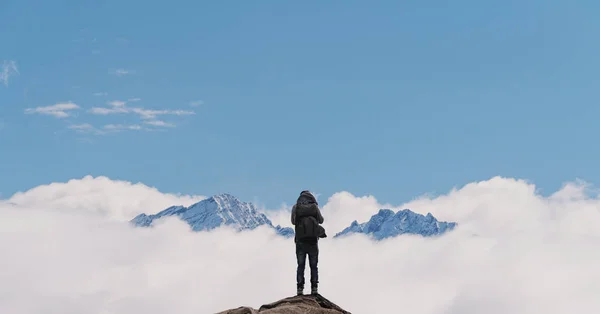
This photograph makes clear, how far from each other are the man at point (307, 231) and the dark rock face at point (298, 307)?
86 centimetres

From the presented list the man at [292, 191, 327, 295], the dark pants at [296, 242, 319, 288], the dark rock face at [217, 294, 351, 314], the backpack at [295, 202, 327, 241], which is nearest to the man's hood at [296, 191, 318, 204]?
the man at [292, 191, 327, 295]

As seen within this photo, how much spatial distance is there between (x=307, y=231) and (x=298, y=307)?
3.21 m

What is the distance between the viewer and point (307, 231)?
101ft

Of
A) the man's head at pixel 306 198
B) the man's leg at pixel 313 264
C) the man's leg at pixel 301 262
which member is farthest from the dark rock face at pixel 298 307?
the man's head at pixel 306 198

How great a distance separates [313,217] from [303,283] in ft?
8.66

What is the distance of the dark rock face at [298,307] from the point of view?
27375 mm

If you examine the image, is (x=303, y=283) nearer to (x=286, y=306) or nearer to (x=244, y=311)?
(x=286, y=306)

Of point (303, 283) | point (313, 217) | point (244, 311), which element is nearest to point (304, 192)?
point (313, 217)

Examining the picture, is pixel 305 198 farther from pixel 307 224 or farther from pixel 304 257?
pixel 304 257

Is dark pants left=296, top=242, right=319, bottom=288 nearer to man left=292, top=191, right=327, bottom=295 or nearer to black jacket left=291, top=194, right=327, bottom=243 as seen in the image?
man left=292, top=191, right=327, bottom=295

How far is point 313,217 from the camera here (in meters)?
31.0

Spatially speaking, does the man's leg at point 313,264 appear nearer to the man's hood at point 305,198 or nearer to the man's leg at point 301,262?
the man's leg at point 301,262

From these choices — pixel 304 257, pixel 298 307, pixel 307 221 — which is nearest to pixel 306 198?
pixel 307 221

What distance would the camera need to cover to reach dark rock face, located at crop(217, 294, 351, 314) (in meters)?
27.4
